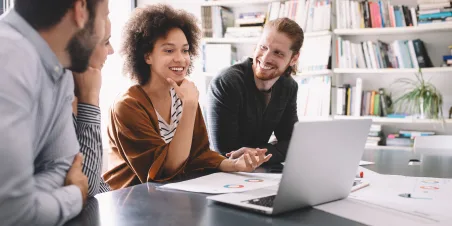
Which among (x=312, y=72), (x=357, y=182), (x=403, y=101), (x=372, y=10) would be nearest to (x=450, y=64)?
(x=403, y=101)

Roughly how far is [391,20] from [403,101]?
63 cm

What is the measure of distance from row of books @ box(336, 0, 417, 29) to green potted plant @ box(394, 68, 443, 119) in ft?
1.40

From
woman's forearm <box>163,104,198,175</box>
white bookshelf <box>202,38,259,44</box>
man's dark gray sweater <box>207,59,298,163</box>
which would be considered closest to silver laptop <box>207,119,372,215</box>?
woman's forearm <box>163,104,198,175</box>

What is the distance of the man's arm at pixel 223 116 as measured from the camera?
6.99 ft

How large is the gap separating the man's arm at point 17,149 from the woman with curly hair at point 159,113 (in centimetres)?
62

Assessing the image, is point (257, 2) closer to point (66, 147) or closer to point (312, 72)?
point (312, 72)

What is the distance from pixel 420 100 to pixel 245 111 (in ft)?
6.12

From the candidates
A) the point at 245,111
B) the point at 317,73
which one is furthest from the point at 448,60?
the point at 245,111

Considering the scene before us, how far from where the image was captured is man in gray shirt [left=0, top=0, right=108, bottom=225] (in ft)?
2.38

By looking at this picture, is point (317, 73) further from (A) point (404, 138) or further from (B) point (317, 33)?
(A) point (404, 138)

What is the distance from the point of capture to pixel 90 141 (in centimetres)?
115

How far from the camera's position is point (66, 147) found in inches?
38.4

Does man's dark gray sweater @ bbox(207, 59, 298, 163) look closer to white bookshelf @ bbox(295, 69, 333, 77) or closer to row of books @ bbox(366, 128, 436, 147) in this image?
white bookshelf @ bbox(295, 69, 333, 77)

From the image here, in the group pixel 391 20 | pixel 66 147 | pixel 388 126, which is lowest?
pixel 388 126
